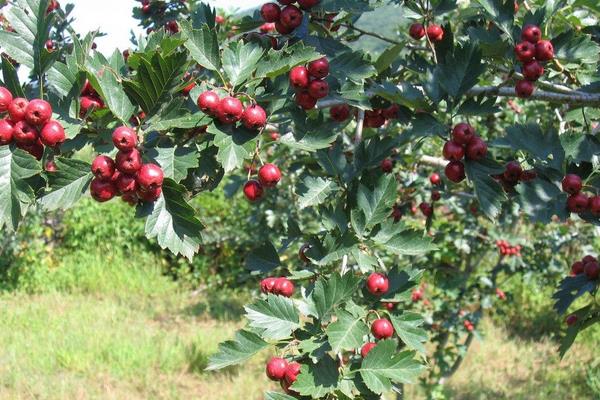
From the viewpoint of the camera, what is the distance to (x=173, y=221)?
1.20 metres

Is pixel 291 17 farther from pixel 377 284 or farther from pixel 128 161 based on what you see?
pixel 377 284

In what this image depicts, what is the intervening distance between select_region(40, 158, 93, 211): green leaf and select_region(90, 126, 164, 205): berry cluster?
28 mm

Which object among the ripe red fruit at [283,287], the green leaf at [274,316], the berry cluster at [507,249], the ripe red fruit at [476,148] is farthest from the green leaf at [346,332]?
the berry cluster at [507,249]

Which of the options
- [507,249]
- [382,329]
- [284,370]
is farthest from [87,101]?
[507,249]

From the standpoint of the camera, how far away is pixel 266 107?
1.33 m

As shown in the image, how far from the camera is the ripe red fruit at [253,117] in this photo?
1.21 meters

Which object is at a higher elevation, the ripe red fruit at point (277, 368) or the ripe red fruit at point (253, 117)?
the ripe red fruit at point (253, 117)

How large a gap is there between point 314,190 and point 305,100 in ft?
0.77

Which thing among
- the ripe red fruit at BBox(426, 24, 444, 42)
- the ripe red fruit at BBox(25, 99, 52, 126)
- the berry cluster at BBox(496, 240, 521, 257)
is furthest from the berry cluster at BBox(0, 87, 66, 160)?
the berry cluster at BBox(496, 240, 521, 257)

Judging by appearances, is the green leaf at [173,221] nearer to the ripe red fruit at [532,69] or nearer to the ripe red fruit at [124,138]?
the ripe red fruit at [124,138]

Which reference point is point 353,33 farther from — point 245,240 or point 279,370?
point 245,240

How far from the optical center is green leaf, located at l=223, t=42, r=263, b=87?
4.10ft

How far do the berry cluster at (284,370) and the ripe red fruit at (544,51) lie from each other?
93cm

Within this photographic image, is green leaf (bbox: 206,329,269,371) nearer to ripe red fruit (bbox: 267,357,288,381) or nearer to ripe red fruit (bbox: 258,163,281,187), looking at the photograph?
ripe red fruit (bbox: 267,357,288,381)
